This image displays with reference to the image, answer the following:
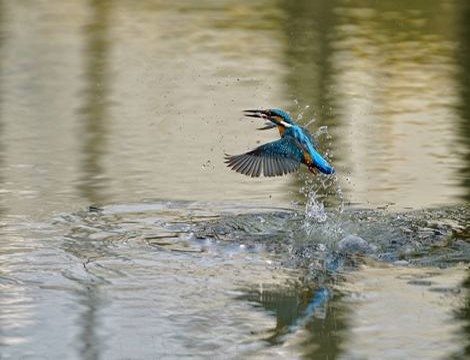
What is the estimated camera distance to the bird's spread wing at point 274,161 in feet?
22.4

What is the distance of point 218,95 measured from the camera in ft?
34.6

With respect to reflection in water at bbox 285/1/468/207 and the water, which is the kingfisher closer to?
the water

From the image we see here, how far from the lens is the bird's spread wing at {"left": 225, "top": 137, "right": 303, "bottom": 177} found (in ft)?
22.4

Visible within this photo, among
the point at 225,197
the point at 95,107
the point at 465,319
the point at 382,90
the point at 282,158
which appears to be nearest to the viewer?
the point at 465,319

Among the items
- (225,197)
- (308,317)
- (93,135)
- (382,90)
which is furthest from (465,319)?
(382,90)

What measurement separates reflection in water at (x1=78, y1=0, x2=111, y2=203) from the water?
0.02m

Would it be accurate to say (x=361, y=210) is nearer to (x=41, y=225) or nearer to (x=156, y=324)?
(x=41, y=225)

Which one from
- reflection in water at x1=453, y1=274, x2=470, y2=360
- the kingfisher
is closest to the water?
reflection in water at x1=453, y1=274, x2=470, y2=360

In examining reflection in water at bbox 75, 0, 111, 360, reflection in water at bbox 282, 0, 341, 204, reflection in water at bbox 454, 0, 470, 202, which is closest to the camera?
reflection in water at bbox 75, 0, 111, 360

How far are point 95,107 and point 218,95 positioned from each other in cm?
97

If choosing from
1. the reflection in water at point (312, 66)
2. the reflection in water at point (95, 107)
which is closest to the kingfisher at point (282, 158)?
the reflection in water at point (312, 66)

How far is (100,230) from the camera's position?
691 cm

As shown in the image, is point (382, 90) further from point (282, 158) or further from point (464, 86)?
point (282, 158)

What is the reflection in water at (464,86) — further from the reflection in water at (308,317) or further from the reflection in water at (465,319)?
the reflection in water at (308,317)
